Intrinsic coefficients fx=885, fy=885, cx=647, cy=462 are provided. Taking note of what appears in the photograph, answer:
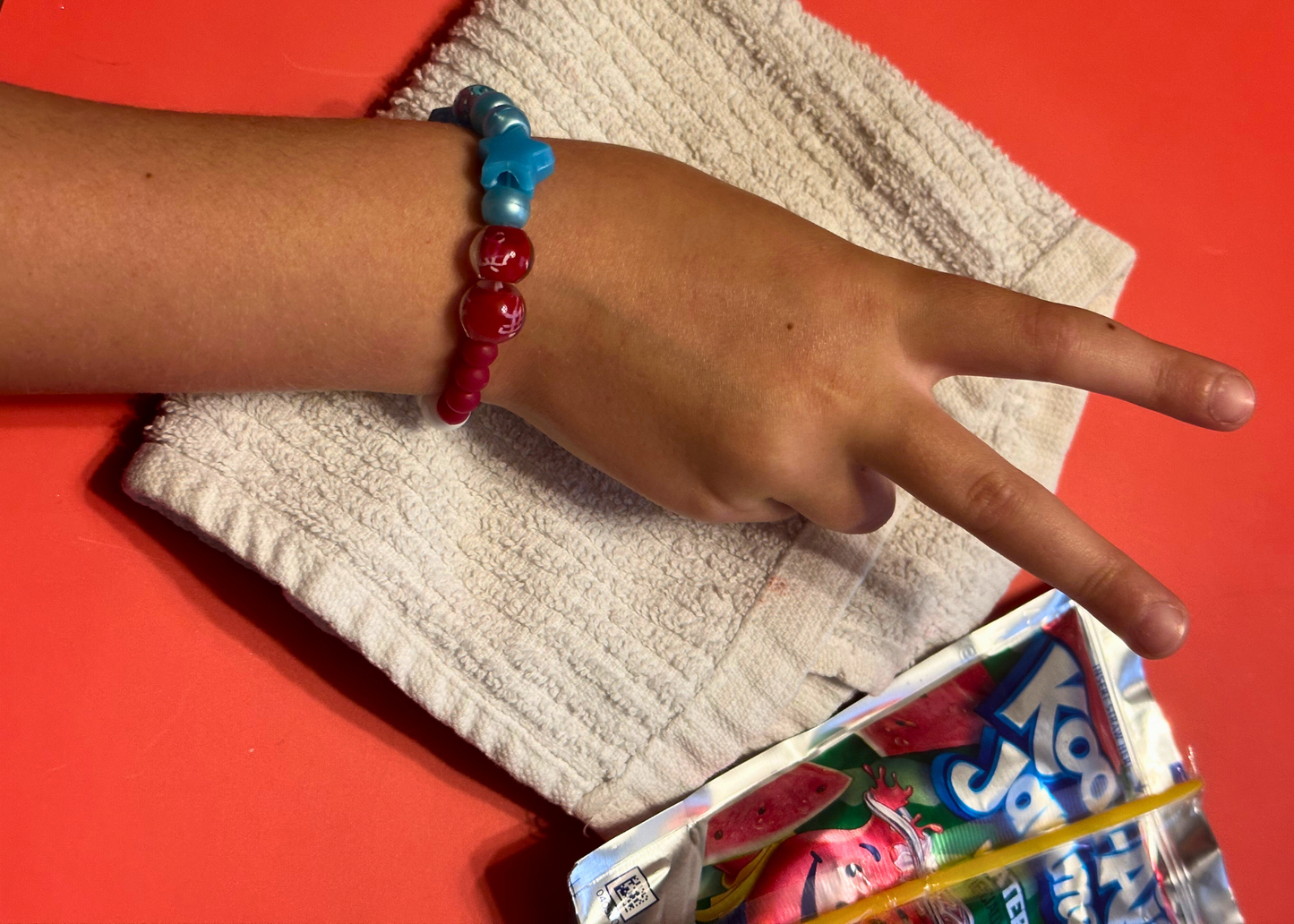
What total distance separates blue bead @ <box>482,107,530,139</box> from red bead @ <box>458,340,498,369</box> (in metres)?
0.11

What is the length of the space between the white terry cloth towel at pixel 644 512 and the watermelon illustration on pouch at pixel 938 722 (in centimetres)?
4

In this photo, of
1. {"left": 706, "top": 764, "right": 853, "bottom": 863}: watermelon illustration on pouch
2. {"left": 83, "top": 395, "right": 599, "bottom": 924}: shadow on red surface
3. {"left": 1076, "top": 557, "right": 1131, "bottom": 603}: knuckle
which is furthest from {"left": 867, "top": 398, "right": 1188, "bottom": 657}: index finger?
{"left": 83, "top": 395, "right": 599, "bottom": 924}: shadow on red surface

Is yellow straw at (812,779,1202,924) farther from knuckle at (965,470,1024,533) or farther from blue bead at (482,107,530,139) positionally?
blue bead at (482,107,530,139)

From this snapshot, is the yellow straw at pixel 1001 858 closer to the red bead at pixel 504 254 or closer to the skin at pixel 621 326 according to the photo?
the skin at pixel 621 326

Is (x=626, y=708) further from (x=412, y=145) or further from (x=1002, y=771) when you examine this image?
(x=412, y=145)

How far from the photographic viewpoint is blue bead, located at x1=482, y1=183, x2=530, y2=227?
0.47 meters

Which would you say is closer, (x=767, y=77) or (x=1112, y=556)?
(x=1112, y=556)

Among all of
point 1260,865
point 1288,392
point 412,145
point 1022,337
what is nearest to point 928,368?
point 1022,337

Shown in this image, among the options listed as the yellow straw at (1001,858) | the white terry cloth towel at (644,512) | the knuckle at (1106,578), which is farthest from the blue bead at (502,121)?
the yellow straw at (1001,858)

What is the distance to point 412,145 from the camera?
49 cm

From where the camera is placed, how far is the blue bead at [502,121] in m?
0.48

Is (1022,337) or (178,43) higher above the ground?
(178,43)

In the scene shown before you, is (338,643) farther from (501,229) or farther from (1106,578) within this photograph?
(1106,578)

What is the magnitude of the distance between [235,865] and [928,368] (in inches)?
21.0
